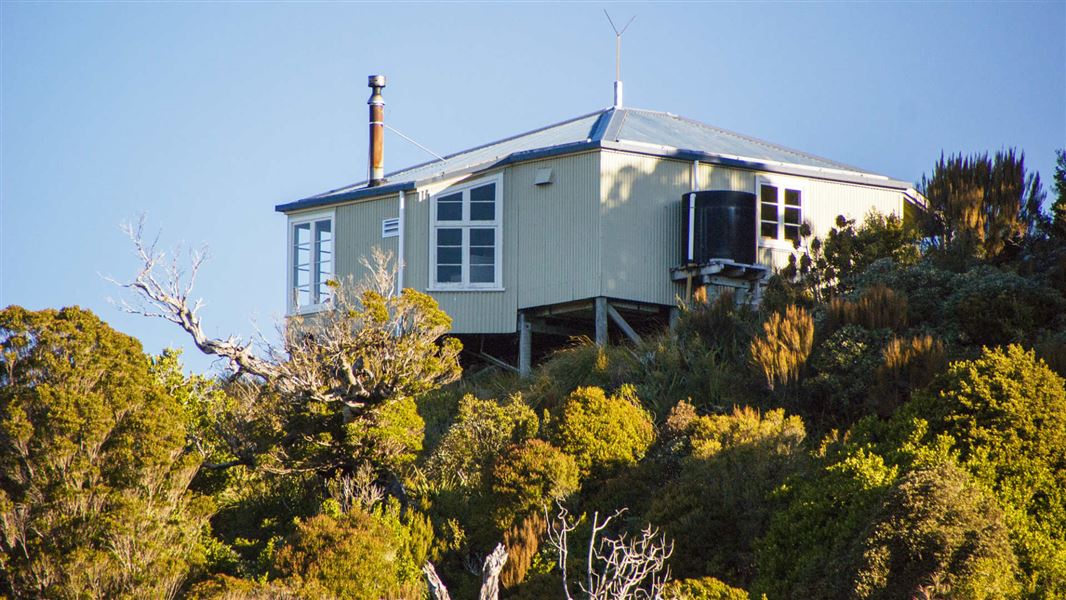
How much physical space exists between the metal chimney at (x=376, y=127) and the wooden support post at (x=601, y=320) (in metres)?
6.45

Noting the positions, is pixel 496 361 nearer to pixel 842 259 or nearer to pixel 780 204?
pixel 780 204

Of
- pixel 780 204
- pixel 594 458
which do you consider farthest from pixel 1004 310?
pixel 780 204

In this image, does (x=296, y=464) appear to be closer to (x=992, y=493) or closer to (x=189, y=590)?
(x=189, y=590)

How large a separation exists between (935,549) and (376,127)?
18237 millimetres

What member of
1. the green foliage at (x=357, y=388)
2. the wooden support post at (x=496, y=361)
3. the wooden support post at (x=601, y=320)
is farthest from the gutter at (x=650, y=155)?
the green foliage at (x=357, y=388)

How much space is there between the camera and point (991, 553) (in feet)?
40.3

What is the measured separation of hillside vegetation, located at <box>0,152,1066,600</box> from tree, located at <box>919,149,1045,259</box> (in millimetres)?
249

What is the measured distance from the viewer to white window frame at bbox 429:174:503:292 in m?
24.7

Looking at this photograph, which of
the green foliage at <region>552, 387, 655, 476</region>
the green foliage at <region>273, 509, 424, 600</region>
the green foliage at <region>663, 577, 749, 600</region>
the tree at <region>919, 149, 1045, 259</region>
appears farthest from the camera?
the tree at <region>919, 149, 1045, 259</region>

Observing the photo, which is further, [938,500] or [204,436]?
[204,436]

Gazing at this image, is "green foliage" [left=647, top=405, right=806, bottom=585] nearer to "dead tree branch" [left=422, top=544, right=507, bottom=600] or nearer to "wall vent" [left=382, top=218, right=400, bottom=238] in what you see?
"dead tree branch" [left=422, top=544, right=507, bottom=600]

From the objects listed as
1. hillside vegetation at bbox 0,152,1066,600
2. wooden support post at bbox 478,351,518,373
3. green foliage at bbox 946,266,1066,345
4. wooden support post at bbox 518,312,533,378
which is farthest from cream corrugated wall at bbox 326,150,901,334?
green foliage at bbox 946,266,1066,345

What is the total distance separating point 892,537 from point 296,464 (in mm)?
8340

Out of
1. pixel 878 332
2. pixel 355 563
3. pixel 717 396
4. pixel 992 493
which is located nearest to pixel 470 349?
pixel 717 396
